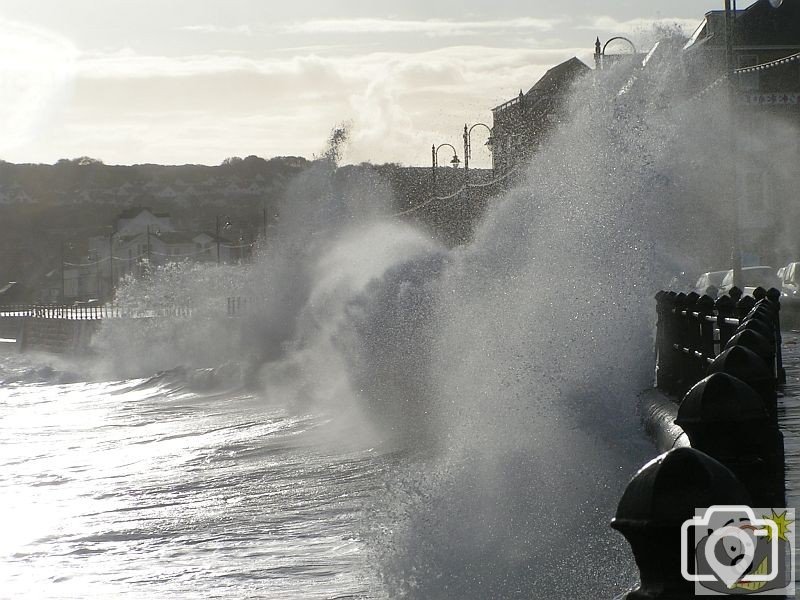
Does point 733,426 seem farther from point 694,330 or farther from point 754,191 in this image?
point 754,191

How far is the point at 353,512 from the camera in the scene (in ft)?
33.5

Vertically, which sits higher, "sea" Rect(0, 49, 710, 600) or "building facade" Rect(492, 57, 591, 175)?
"building facade" Rect(492, 57, 591, 175)

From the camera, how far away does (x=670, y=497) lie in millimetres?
2809

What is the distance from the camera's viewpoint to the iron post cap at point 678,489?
279 centimetres

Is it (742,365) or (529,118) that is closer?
(742,365)

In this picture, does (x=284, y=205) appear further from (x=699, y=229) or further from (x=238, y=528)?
(x=238, y=528)

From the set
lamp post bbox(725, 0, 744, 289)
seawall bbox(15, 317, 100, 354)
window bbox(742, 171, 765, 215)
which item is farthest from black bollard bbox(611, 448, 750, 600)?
window bbox(742, 171, 765, 215)

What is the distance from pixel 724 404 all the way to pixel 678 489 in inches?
41.1

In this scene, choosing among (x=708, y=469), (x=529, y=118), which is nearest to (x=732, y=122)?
(x=708, y=469)

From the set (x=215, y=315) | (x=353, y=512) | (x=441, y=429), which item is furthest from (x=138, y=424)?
(x=215, y=315)

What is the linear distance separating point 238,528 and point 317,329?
18701 millimetres

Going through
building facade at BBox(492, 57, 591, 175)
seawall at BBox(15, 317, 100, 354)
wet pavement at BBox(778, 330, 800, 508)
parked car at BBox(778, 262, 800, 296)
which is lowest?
seawall at BBox(15, 317, 100, 354)

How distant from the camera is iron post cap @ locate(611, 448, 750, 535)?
9.17 feet

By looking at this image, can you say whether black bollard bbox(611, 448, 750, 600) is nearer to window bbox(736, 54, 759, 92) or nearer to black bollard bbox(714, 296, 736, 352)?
black bollard bbox(714, 296, 736, 352)
